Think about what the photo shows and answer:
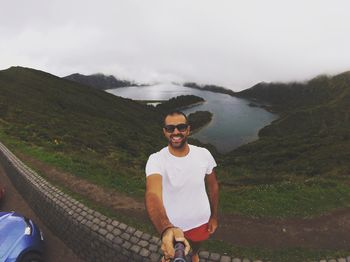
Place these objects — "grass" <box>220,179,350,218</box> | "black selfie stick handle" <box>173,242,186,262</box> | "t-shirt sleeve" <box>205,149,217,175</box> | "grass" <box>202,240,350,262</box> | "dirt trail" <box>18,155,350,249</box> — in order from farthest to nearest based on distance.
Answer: "grass" <box>220,179,350,218</box>
"dirt trail" <box>18,155,350,249</box>
"grass" <box>202,240,350,262</box>
"t-shirt sleeve" <box>205,149,217,175</box>
"black selfie stick handle" <box>173,242,186,262</box>

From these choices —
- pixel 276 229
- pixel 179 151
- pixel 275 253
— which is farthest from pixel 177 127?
pixel 276 229

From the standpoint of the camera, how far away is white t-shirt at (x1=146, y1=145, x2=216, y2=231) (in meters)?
4.27

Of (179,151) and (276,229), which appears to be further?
(276,229)

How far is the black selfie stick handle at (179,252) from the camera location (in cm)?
300

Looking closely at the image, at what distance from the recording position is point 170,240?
10.6ft

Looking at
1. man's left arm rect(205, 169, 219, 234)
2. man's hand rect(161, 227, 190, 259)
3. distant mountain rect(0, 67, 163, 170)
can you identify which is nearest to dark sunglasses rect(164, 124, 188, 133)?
man's left arm rect(205, 169, 219, 234)

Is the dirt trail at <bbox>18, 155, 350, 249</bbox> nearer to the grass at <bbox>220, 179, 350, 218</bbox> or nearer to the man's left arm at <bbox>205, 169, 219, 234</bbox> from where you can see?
the grass at <bbox>220, 179, 350, 218</bbox>

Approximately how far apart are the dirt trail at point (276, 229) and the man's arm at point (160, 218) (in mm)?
6408

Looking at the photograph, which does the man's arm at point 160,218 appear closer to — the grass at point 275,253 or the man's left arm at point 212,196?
the man's left arm at point 212,196

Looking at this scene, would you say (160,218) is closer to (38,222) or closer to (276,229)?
(276,229)

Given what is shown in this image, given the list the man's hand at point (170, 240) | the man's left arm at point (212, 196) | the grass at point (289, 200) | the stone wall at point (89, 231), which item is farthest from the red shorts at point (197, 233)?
the grass at point (289, 200)

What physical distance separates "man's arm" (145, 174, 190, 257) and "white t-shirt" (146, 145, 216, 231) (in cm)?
20

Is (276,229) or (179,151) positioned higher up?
(179,151)

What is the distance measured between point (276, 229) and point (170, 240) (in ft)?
27.4
